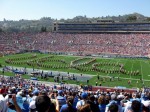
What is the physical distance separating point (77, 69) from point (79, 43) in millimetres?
45464

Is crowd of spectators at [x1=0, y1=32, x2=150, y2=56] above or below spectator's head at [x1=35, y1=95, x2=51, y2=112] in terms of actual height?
below

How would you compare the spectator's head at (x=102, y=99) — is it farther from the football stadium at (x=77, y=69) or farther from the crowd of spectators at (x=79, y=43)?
the crowd of spectators at (x=79, y=43)

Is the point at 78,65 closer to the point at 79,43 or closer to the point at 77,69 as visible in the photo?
the point at 77,69

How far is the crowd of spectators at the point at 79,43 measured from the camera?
276 feet

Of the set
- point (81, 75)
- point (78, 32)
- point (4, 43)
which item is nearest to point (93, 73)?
point (81, 75)

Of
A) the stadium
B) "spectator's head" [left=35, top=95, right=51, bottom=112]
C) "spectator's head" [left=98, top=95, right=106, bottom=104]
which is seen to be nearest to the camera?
"spectator's head" [left=35, top=95, right=51, bottom=112]

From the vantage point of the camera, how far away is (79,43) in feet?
314

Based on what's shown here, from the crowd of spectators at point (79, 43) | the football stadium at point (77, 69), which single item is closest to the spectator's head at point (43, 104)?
the football stadium at point (77, 69)

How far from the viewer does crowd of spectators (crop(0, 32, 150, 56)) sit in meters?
84.1

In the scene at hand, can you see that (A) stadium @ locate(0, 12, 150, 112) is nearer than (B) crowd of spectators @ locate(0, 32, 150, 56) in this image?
Yes

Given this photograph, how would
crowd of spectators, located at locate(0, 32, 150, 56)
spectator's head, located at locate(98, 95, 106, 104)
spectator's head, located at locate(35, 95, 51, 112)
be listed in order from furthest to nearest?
crowd of spectators, located at locate(0, 32, 150, 56) < spectator's head, located at locate(98, 95, 106, 104) < spectator's head, located at locate(35, 95, 51, 112)

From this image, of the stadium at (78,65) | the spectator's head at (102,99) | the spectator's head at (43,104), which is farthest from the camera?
the stadium at (78,65)

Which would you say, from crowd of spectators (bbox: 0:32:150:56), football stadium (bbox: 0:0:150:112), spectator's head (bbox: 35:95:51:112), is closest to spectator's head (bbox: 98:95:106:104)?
football stadium (bbox: 0:0:150:112)

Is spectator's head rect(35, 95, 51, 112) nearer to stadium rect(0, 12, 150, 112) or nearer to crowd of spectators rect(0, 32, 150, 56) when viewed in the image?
stadium rect(0, 12, 150, 112)
